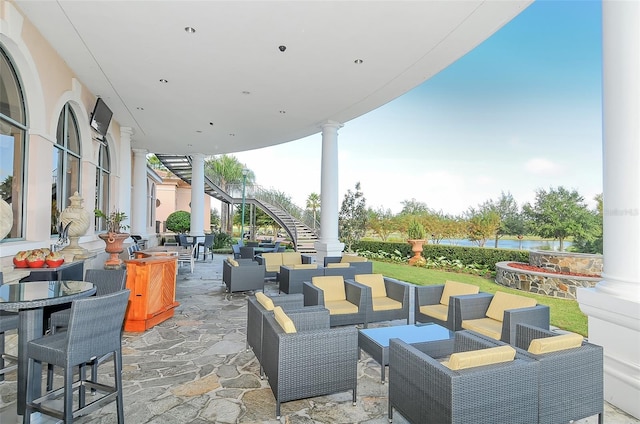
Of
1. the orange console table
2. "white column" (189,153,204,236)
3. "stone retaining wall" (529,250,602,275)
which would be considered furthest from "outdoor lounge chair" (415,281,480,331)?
"white column" (189,153,204,236)

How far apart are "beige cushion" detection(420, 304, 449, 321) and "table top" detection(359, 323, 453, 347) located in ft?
0.78

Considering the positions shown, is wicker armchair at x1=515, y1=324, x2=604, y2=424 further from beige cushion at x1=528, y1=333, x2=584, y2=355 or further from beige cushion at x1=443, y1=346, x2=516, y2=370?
beige cushion at x1=443, y1=346, x2=516, y2=370

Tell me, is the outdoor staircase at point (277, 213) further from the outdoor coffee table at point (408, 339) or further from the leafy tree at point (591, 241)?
the outdoor coffee table at point (408, 339)

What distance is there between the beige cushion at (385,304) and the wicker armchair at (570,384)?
2485 millimetres

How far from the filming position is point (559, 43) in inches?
805

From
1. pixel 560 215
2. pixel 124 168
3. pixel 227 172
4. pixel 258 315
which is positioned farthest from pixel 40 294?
pixel 227 172

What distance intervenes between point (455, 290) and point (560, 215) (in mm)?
10857

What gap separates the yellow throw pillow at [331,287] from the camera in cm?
503

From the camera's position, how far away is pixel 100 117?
291 inches

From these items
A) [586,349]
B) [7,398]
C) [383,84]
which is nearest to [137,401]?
[7,398]

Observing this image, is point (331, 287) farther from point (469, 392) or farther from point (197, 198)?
point (197, 198)

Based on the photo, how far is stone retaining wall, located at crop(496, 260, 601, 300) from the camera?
A: 6.99m

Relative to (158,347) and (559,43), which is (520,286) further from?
(559,43)

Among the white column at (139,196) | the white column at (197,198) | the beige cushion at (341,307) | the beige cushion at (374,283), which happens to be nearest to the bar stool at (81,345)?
the beige cushion at (341,307)
